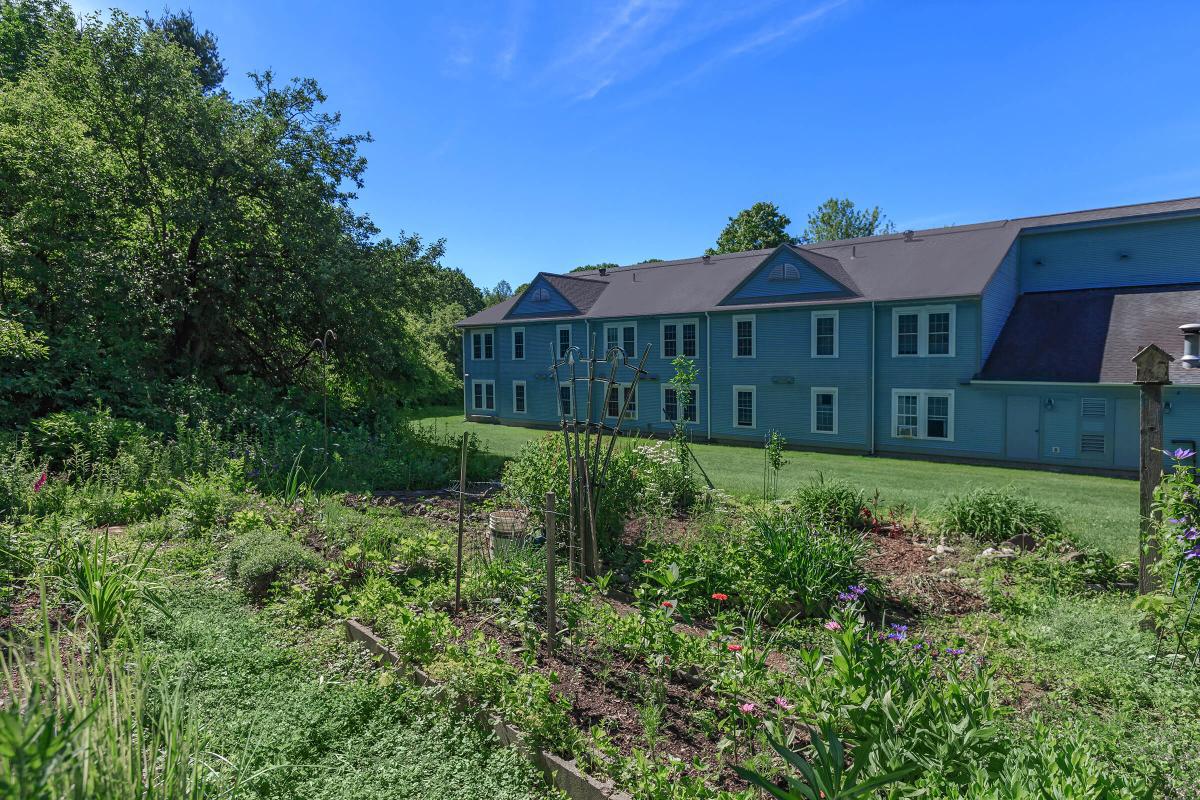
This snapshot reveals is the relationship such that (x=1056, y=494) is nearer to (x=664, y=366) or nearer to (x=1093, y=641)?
(x=1093, y=641)

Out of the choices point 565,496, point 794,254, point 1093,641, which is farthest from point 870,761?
point 794,254

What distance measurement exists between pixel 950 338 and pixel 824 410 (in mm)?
3787

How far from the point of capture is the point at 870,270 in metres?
19.9

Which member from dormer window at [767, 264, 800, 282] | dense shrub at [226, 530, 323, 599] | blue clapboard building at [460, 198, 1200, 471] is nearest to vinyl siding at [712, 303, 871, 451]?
blue clapboard building at [460, 198, 1200, 471]

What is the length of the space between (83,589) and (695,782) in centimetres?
407

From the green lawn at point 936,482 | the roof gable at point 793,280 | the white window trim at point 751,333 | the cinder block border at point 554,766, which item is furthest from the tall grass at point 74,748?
the white window trim at point 751,333

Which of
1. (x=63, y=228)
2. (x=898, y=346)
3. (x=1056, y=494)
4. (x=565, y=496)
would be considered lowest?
(x=1056, y=494)

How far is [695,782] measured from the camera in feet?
8.99

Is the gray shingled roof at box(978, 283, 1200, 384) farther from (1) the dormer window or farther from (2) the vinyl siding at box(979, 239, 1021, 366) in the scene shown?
(1) the dormer window

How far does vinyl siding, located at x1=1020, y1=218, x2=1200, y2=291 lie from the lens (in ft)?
57.4

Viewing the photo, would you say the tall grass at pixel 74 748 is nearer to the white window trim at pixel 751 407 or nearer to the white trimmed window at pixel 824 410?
the white trimmed window at pixel 824 410

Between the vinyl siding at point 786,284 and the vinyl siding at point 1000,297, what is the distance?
3.59 m

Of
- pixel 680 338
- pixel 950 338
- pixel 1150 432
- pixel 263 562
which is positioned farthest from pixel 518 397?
pixel 1150 432

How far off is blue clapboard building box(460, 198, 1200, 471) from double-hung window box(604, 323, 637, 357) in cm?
15
